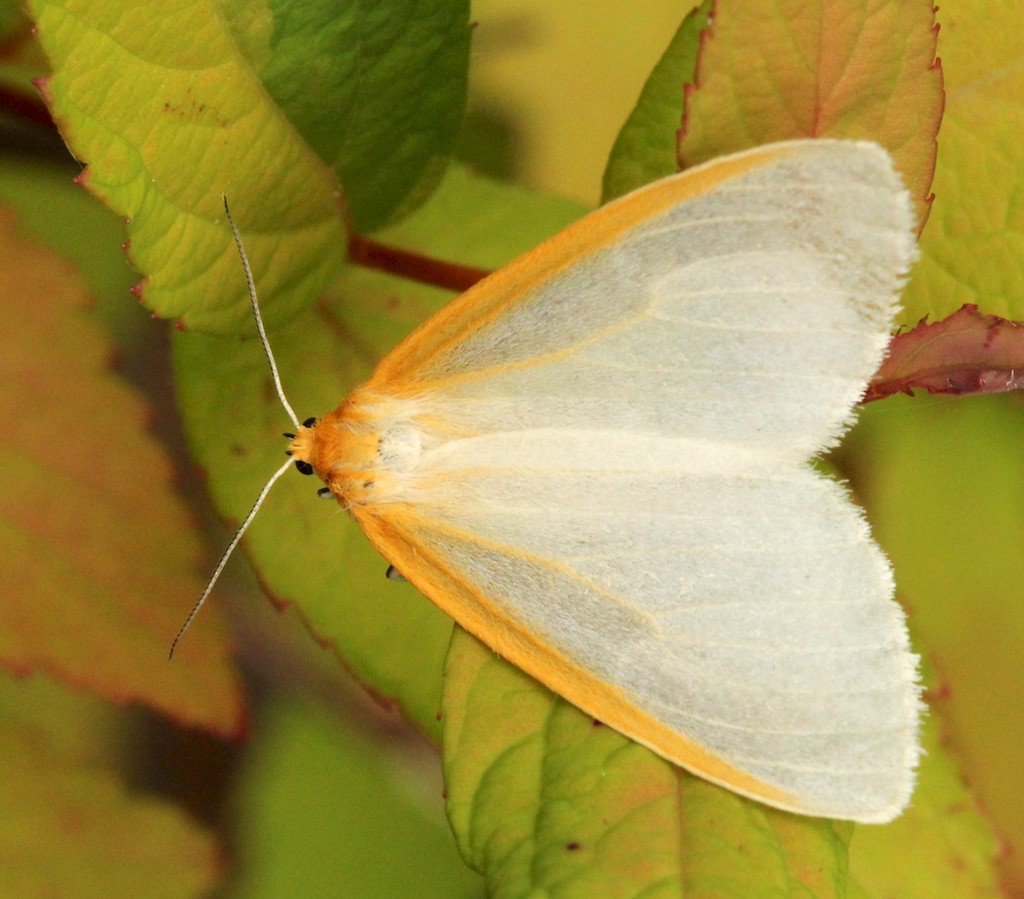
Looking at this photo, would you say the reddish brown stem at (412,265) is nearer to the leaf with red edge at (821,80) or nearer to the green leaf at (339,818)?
the leaf with red edge at (821,80)

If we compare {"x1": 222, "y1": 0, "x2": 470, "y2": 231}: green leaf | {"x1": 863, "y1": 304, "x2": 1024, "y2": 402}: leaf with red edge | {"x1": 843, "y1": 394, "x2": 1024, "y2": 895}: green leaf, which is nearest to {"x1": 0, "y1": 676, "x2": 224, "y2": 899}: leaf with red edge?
{"x1": 222, "y1": 0, "x2": 470, "y2": 231}: green leaf

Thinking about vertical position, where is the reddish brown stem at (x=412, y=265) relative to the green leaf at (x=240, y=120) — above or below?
below

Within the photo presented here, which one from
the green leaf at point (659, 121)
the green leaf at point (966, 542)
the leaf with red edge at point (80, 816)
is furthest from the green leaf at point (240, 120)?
the leaf with red edge at point (80, 816)

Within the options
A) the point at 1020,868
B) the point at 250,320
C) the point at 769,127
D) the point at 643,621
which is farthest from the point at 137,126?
the point at 1020,868

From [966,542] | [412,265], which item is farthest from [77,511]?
[966,542]

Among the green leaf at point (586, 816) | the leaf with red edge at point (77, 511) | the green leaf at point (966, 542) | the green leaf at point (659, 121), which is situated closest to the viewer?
the green leaf at point (586, 816)

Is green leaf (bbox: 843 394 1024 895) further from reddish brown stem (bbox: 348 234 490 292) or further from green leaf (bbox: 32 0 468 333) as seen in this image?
green leaf (bbox: 32 0 468 333)
